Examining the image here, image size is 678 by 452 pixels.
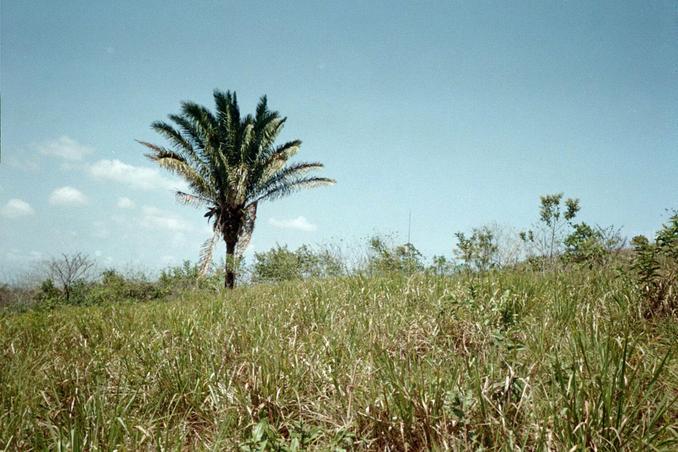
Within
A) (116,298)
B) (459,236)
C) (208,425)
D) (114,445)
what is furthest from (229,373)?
(116,298)

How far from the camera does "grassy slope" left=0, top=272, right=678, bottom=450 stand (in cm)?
179

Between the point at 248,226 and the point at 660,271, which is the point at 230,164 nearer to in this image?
the point at 248,226

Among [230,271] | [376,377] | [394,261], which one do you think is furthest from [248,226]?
[376,377]

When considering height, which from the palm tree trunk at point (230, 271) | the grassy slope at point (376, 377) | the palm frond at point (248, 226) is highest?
the palm frond at point (248, 226)

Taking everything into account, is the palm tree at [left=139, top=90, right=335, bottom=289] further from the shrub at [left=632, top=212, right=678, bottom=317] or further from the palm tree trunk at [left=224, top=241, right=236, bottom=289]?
the shrub at [left=632, top=212, right=678, bottom=317]

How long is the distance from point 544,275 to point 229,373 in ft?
12.4

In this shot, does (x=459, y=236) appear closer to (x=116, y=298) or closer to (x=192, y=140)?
(x=192, y=140)

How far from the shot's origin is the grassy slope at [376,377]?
1785 mm

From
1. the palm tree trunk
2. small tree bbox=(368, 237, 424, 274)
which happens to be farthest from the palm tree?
small tree bbox=(368, 237, 424, 274)

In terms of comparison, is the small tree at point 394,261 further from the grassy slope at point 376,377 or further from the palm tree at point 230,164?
the palm tree at point 230,164

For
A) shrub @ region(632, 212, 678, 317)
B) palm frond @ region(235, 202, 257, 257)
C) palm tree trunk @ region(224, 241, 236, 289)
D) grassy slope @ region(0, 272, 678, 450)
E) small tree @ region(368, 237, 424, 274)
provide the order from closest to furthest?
grassy slope @ region(0, 272, 678, 450) < shrub @ region(632, 212, 678, 317) < small tree @ region(368, 237, 424, 274) < palm tree trunk @ region(224, 241, 236, 289) < palm frond @ region(235, 202, 257, 257)

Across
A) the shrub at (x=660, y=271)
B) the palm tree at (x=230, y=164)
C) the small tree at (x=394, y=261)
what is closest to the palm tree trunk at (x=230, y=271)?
the palm tree at (x=230, y=164)

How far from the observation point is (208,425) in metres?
2.37

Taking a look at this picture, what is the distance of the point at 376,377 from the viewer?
7.59ft
